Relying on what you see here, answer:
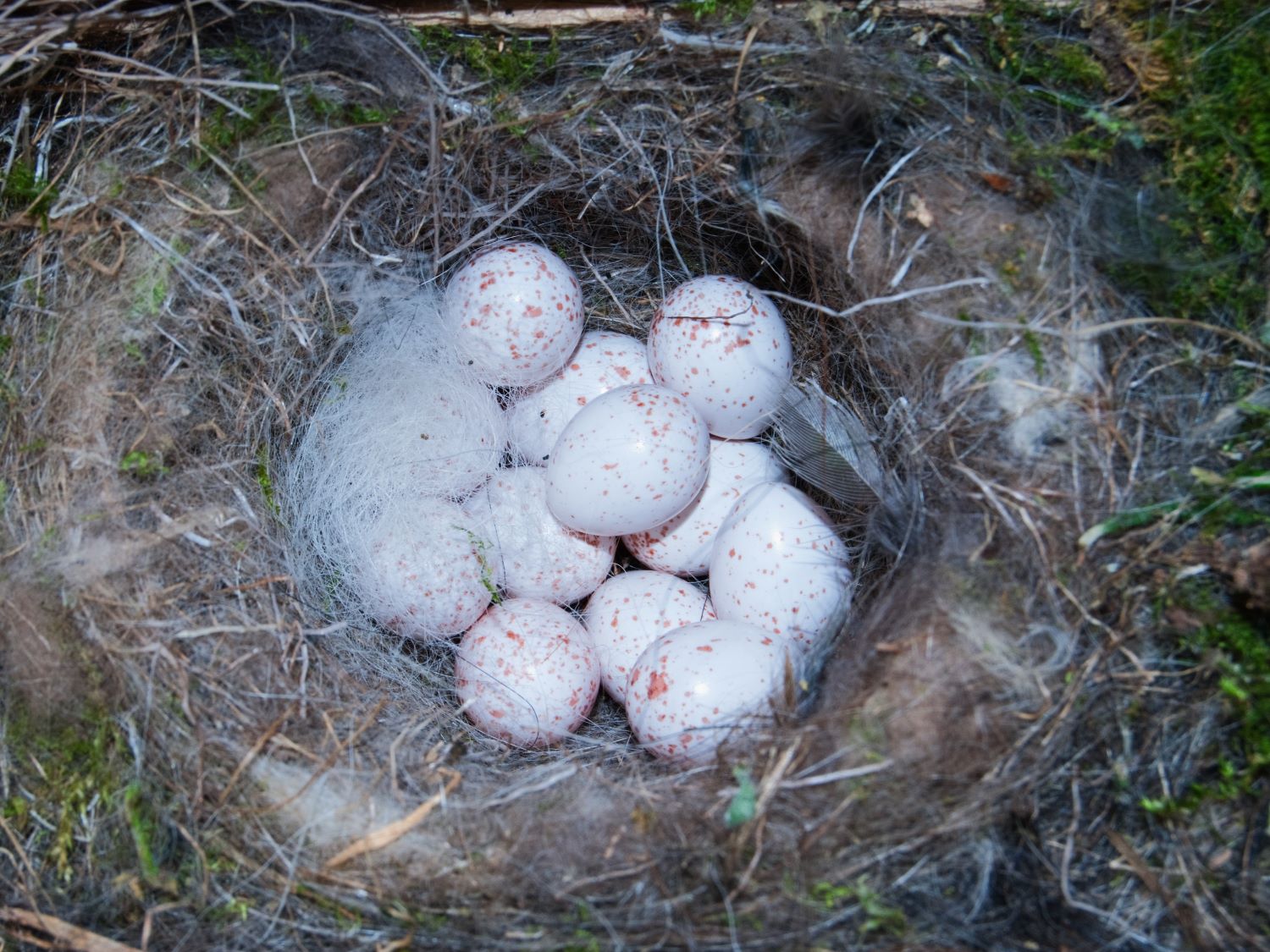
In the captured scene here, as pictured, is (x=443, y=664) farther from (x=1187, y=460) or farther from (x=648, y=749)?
(x=1187, y=460)

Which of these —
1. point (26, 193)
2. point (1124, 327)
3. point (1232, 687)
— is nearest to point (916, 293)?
point (1124, 327)

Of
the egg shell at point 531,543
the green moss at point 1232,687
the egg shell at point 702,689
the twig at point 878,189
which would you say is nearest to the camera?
the green moss at point 1232,687

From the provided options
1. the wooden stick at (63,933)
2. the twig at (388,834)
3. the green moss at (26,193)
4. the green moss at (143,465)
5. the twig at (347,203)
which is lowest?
the wooden stick at (63,933)

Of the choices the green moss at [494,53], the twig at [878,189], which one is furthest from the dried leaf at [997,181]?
the green moss at [494,53]

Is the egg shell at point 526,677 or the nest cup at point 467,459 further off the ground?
the nest cup at point 467,459

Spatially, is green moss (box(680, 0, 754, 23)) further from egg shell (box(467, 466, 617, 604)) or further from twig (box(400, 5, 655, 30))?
egg shell (box(467, 466, 617, 604))

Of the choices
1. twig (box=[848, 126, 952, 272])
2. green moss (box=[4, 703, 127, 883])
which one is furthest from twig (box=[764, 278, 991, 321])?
green moss (box=[4, 703, 127, 883])

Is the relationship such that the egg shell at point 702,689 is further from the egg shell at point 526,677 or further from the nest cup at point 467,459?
the egg shell at point 526,677
